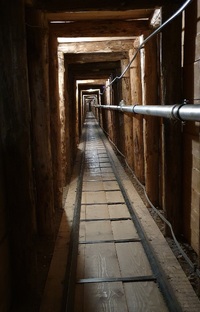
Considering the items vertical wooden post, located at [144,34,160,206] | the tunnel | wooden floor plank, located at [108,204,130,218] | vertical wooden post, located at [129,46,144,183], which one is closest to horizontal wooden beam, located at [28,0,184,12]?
the tunnel

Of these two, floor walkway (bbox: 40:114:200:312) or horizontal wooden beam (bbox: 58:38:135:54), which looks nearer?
floor walkway (bbox: 40:114:200:312)

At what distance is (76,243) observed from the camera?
3881 millimetres

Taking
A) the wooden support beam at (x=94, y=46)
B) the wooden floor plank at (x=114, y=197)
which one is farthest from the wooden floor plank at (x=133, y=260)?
the wooden support beam at (x=94, y=46)

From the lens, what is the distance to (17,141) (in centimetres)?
241

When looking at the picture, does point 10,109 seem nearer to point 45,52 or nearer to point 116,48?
point 45,52

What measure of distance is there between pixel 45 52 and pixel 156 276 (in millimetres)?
3046

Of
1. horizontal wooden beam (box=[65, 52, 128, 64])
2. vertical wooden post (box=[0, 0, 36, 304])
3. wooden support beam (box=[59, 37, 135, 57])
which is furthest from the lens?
horizontal wooden beam (box=[65, 52, 128, 64])

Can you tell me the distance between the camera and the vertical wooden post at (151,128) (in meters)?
4.77

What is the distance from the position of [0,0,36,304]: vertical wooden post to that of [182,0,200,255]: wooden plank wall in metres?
1.73

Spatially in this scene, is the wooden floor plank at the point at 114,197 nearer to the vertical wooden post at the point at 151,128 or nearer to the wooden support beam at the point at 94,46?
the vertical wooden post at the point at 151,128

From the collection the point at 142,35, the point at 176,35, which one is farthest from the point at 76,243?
the point at 142,35

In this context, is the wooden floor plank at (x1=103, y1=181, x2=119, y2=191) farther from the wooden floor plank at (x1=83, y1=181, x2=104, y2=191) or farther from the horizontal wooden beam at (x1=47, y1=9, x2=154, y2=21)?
the horizontal wooden beam at (x1=47, y1=9, x2=154, y2=21)

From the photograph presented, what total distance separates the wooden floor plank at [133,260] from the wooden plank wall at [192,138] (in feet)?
1.93

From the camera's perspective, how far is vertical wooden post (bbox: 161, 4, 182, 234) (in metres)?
3.49
